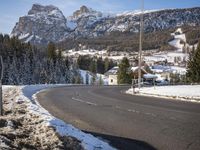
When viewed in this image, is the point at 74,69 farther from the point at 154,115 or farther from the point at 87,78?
the point at 154,115

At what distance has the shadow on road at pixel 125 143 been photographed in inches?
360

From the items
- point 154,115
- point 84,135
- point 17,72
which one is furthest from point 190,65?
point 84,135

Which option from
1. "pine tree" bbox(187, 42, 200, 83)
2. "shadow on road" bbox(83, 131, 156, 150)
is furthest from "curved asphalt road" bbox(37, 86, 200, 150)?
"pine tree" bbox(187, 42, 200, 83)

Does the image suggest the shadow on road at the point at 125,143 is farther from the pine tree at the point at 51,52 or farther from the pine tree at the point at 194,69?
the pine tree at the point at 51,52

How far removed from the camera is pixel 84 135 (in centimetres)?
1021

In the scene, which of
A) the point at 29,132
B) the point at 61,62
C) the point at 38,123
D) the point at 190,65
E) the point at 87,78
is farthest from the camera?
the point at 87,78

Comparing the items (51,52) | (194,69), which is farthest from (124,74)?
(51,52)

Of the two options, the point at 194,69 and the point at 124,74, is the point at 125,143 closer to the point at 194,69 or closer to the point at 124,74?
the point at 194,69

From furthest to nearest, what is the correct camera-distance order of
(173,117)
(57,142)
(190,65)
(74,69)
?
(74,69) < (190,65) < (173,117) < (57,142)

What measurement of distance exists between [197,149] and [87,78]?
516ft

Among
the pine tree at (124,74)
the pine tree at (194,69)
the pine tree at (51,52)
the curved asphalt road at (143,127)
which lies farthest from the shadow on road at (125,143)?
the pine tree at (51,52)

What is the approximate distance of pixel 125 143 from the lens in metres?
9.67

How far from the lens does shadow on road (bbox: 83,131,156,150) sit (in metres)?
9.14

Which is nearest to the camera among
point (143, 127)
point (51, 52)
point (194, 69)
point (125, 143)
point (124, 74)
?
point (125, 143)
